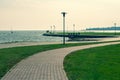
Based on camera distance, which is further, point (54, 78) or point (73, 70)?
point (73, 70)

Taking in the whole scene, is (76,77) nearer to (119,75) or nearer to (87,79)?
(87,79)

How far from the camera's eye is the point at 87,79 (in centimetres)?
1206

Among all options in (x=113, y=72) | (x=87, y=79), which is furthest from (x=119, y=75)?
(x=87, y=79)

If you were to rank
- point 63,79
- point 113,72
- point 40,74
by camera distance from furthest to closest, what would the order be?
point 113,72, point 40,74, point 63,79

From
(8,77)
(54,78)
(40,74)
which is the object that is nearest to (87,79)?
(54,78)

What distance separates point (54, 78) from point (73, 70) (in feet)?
9.13

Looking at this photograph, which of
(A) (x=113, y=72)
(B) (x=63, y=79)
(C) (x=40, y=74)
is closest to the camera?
(B) (x=63, y=79)

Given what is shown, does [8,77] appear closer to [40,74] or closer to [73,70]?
[40,74]

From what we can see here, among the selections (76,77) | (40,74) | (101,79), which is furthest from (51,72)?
(101,79)

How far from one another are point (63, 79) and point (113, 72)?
323 cm

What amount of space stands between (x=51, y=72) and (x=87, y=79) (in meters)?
2.19

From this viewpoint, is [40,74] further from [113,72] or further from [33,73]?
[113,72]

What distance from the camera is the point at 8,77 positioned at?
12.4 m

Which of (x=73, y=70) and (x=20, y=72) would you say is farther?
(x=73, y=70)
